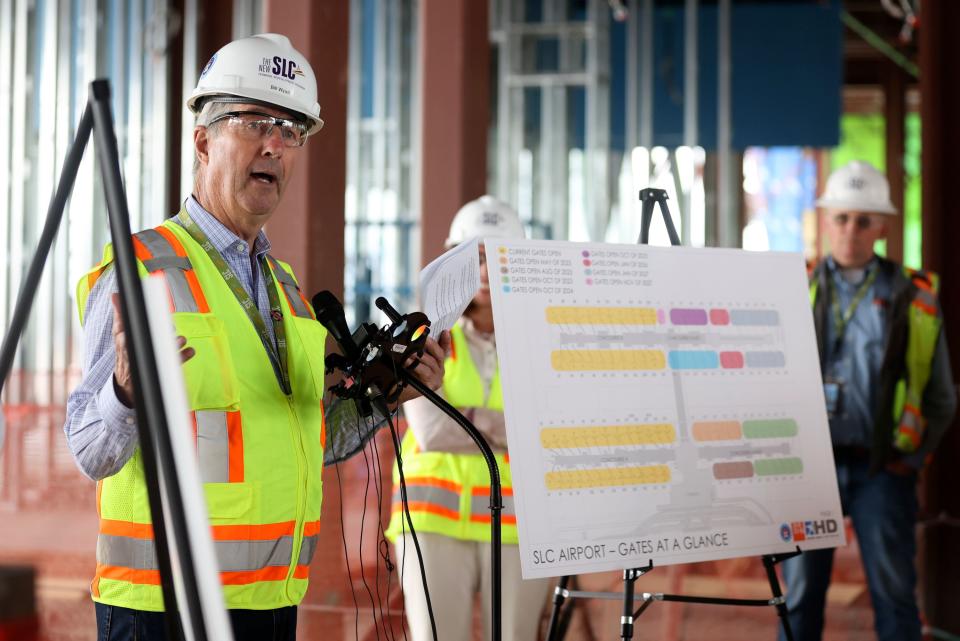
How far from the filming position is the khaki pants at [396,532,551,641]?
374 centimetres

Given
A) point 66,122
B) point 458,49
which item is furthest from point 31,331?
point 458,49

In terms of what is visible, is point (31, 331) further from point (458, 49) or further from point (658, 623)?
point (658, 623)

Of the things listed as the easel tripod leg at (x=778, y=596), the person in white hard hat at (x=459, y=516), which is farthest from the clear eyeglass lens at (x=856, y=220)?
the easel tripod leg at (x=778, y=596)

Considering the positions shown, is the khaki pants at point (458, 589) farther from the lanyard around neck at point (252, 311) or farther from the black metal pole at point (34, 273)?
the black metal pole at point (34, 273)

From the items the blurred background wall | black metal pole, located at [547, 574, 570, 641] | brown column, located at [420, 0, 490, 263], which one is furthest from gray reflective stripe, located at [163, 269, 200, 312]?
the blurred background wall

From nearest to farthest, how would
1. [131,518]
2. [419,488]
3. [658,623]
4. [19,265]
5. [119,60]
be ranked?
[131,518]
[419,488]
[658,623]
[119,60]
[19,265]

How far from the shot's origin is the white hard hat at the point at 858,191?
16.0 feet

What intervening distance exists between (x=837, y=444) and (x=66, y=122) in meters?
10.8

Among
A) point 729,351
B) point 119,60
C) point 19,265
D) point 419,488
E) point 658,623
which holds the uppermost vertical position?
point 119,60

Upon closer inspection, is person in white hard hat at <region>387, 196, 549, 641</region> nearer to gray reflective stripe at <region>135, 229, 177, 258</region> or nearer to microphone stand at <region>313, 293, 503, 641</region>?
microphone stand at <region>313, 293, 503, 641</region>

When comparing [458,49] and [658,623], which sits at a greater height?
[458,49]

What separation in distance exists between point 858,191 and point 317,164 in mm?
2413

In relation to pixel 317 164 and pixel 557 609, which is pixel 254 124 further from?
pixel 317 164

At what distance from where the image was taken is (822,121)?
13.1 metres
